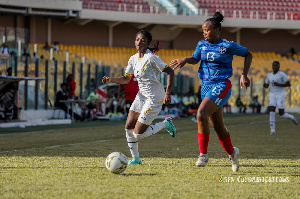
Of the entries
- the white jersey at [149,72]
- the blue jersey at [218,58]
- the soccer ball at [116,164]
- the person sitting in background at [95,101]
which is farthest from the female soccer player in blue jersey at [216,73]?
the person sitting in background at [95,101]

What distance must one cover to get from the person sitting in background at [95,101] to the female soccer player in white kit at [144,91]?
623 inches

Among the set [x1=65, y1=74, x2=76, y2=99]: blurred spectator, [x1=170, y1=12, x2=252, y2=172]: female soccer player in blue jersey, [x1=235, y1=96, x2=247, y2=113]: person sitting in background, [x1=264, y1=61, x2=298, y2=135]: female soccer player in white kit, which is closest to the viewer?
[x1=170, y1=12, x2=252, y2=172]: female soccer player in blue jersey

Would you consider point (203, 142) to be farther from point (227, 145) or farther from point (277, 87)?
point (277, 87)

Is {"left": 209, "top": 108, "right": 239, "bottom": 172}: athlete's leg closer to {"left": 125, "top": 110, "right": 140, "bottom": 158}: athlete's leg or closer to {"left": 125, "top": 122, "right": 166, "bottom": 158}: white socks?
{"left": 125, "top": 122, "right": 166, "bottom": 158}: white socks

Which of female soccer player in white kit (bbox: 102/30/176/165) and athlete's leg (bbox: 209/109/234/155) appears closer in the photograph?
athlete's leg (bbox: 209/109/234/155)

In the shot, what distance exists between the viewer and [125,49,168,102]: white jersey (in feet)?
27.5

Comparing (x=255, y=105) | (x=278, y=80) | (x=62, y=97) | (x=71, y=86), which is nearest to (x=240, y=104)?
(x=255, y=105)

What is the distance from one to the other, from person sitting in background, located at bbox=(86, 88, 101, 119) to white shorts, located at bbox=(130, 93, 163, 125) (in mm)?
15796

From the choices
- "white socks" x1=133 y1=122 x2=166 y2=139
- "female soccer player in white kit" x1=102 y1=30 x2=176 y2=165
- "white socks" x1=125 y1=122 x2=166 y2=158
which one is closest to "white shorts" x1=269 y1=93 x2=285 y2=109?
"white socks" x1=133 y1=122 x2=166 y2=139

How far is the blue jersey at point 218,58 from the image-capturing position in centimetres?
795

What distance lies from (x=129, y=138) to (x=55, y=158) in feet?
4.83

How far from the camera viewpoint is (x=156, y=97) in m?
8.50

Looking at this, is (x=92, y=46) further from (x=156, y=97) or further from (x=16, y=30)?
(x=156, y=97)

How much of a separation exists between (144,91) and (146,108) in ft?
0.92
